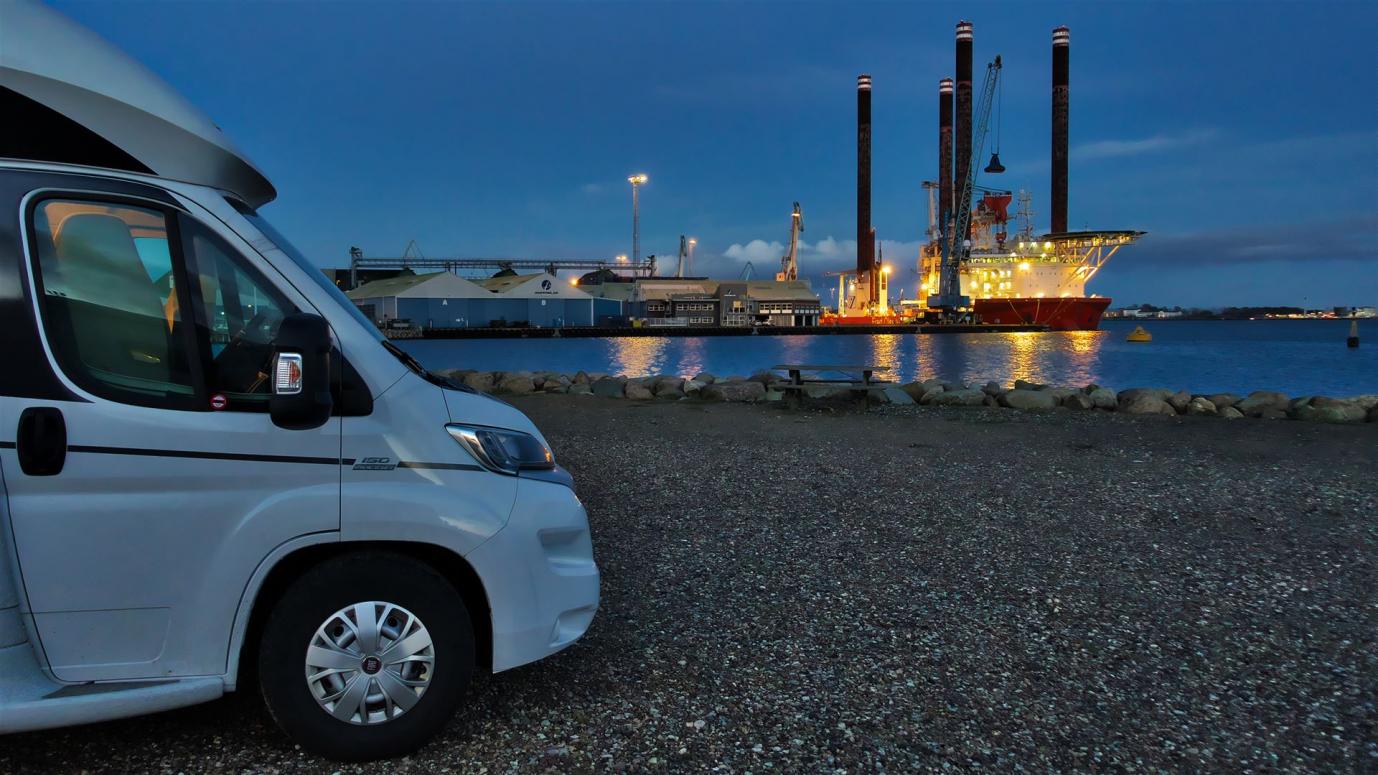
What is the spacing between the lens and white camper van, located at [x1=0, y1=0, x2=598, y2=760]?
101 inches

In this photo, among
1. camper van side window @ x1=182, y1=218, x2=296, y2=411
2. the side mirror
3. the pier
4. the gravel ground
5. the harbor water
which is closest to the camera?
the side mirror

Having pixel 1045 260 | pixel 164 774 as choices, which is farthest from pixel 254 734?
pixel 1045 260

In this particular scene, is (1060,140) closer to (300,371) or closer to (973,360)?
(973,360)

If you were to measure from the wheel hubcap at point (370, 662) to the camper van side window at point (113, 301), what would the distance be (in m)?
0.93

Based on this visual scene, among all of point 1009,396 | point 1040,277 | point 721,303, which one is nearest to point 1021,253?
point 1040,277

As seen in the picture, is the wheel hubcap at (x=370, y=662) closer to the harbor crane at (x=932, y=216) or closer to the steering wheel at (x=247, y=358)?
the steering wheel at (x=247, y=358)

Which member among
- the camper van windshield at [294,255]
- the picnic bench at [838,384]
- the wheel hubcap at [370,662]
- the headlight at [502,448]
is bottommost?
the wheel hubcap at [370,662]

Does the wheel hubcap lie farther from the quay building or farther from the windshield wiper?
the quay building

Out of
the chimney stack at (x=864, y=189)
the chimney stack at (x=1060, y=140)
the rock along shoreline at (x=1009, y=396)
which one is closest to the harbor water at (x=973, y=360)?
the rock along shoreline at (x=1009, y=396)

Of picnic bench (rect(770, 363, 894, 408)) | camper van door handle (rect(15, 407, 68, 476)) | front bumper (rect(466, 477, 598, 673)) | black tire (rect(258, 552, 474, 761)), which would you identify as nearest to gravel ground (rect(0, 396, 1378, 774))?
black tire (rect(258, 552, 474, 761))

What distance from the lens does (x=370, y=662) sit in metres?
2.88

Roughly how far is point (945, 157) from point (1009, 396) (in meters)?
103

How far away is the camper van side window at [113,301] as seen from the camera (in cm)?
263

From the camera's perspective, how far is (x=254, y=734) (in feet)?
10.6
